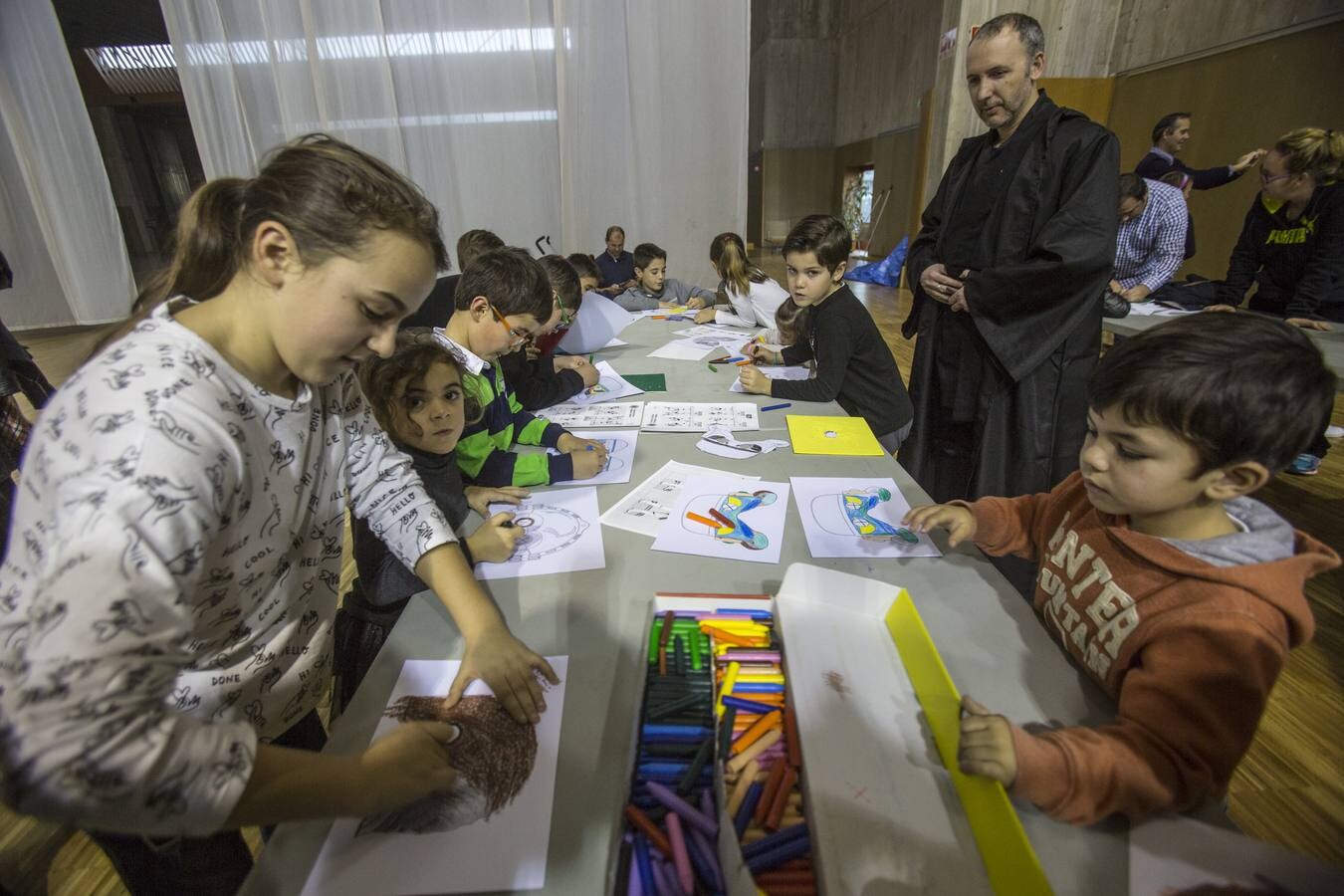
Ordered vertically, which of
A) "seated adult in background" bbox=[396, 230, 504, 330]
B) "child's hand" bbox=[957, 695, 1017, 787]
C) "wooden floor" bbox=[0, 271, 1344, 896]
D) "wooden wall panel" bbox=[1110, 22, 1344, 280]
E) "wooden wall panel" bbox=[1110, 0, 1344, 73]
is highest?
"wooden wall panel" bbox=[1110, 0, 1344, 73]

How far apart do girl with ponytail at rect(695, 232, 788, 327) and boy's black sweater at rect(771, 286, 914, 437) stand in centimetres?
91

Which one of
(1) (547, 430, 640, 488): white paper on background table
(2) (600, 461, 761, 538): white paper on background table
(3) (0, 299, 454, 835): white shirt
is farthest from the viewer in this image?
(1) (547, 430, 640, 488): white paper on background table

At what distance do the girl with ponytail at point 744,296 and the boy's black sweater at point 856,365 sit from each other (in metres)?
0.91

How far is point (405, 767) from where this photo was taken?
18.1 inches

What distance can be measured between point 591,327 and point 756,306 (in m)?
0.79

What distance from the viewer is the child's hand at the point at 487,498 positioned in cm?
99

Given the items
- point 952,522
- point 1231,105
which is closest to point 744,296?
point 952,522

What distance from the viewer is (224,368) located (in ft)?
1.66

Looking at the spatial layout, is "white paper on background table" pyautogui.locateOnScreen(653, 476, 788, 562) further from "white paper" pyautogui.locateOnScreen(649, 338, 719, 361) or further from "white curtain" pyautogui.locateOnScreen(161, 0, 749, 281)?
"white curtain" pyautogui.locateOnScreen(161, 0, 749, 281)

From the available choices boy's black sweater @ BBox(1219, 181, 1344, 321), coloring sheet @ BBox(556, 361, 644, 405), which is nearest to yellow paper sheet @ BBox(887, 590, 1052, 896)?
coloring sheet @ BBox(556, 361, 644, 405)

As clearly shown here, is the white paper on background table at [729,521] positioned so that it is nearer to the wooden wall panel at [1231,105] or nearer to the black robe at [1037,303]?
the black robe at [1037,303]

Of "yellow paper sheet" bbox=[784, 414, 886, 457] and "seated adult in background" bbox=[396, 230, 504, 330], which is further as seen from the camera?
"seated adult in background" bbox=[396, 230, 504, 330]

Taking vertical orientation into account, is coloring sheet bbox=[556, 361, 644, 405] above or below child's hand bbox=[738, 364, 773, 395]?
below

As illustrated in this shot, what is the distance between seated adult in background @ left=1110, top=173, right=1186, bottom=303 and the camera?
256 cm
